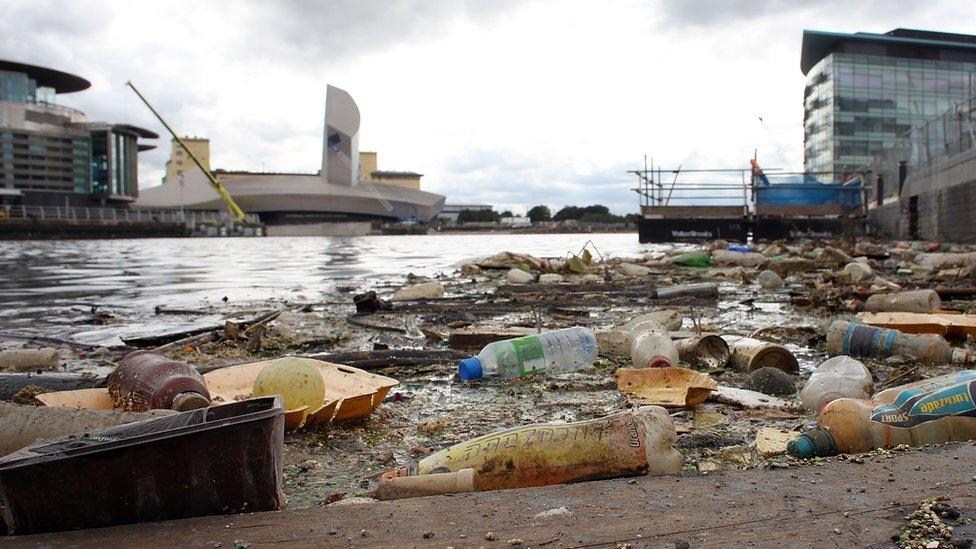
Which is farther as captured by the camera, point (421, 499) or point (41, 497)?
point (421, 499)

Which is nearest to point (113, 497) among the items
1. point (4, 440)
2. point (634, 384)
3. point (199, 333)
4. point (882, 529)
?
point (4, 440)

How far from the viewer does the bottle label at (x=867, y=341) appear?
4.20 meters

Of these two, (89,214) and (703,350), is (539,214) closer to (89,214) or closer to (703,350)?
(89,214)

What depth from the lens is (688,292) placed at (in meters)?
7.65

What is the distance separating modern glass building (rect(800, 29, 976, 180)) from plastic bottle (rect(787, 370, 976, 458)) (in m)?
48.9

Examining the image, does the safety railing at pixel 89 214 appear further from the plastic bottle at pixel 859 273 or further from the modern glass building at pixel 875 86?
the plastic bottle at pixel 859 273

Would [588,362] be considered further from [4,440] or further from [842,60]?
→ [842,60]

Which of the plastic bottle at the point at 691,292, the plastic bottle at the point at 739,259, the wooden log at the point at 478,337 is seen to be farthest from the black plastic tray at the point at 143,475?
the plastic bottle at the point at 739,259

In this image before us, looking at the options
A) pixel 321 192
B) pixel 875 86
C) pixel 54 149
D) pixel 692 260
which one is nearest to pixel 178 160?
pixel 321 192

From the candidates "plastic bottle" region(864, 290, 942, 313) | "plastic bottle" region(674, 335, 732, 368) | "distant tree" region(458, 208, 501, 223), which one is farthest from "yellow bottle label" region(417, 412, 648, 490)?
"distant tree" region(458, 208, 501, 223)

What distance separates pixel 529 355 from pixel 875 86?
51452mm

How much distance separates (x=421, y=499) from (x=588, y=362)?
2.48m

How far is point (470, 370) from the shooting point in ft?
12.8

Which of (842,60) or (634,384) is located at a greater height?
(842,60)
